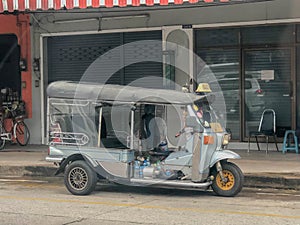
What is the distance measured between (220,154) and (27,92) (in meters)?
8.64

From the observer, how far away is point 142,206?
8219 millimetres

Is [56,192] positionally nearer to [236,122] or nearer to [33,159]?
[33,159]

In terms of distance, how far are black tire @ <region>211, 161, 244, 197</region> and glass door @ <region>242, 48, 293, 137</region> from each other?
508cm

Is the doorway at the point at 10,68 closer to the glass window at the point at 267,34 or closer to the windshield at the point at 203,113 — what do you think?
the glass window at the point at 267,34

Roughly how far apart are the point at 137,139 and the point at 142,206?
1.41m

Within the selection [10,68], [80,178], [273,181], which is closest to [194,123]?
[80,178]

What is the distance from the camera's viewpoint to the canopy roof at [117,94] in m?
8.81

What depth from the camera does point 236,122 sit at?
14086 mm

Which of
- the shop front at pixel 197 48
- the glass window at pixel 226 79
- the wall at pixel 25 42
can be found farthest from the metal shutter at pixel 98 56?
the glass window at pixel 226 79

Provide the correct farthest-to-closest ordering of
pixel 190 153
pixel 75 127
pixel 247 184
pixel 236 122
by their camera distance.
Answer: pixel 236 122, pixel 247 184, pixel 75 127, pixel 190 153

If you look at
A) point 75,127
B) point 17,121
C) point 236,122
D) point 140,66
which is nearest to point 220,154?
point 75,127

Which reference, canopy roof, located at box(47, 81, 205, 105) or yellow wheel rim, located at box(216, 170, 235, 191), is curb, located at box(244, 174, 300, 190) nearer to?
yellow wheel rim, located at box(216, 170, 235, 191)

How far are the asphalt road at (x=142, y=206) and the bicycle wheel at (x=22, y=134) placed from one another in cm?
544

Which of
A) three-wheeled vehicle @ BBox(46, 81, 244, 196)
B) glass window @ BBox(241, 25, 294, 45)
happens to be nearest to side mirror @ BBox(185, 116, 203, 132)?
three-wheeled vehicle @ BBox(46, 81, 244, 196)
